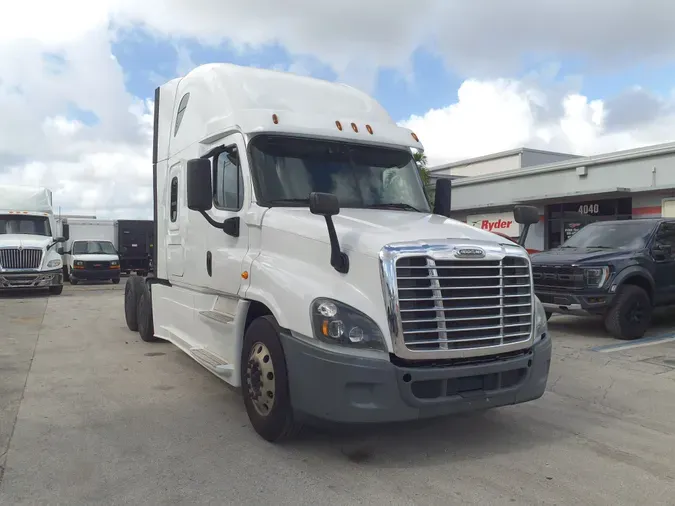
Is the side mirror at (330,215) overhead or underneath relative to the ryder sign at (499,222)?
underneath

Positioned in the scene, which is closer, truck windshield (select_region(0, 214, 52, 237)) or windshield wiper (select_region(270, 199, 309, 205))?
windshield wiper (select_region(270, 199, 309, 205))

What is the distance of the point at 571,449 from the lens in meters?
4.69

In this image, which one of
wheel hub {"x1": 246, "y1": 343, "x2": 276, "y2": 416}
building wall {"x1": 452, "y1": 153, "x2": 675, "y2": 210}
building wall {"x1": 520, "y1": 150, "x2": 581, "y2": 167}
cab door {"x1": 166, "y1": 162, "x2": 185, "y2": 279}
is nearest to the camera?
wheel hub {"x1": 246, "y1": 343, "x2": 276, "y2": 416}

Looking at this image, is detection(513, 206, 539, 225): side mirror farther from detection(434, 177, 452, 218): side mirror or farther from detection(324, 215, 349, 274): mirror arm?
detection(324, 215, 349, 274): mirror arm

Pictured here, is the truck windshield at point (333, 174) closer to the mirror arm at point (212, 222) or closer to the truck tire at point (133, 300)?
the mirror arm at point (212, 222)

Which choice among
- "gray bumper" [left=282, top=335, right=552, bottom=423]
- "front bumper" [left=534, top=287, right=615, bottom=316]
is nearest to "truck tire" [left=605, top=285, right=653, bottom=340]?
"front bumper" [left=534, top=287, right=615, bottom=316]

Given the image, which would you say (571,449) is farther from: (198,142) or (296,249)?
(198,142)

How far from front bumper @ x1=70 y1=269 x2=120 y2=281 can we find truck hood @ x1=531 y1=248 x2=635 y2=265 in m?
17.9

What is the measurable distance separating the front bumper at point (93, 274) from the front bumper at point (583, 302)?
61.0ft

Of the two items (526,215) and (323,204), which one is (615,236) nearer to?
(526,215)

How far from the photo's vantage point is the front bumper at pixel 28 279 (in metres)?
16.7

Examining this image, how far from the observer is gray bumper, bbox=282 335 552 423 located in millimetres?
4055

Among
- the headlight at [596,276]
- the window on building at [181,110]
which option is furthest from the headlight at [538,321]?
the headlight at [596,276]

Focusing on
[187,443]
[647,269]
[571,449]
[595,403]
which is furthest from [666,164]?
[187,443]
